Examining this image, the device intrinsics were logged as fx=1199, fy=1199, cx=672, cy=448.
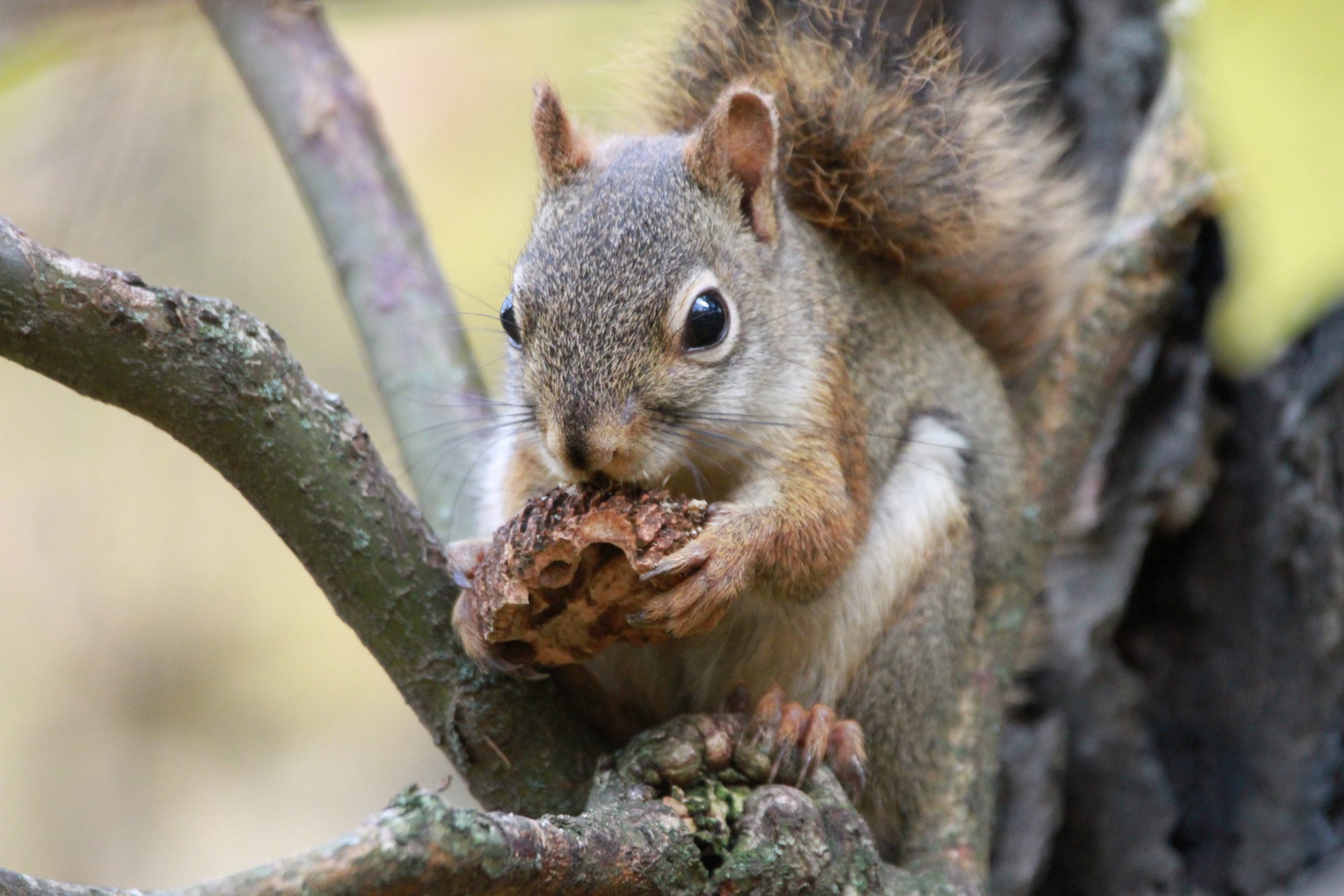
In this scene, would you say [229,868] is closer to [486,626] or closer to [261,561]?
[261,561]

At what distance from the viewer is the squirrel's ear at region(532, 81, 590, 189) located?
6.50 ft

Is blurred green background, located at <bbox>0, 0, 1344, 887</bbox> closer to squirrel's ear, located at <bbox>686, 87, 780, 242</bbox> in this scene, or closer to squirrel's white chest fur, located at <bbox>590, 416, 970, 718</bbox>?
squirrel's ear, located at <bbox>686, 87, 780, 242</bbox>

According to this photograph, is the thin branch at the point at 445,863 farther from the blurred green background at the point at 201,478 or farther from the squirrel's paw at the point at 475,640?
the blurred green background at the point at 201,478

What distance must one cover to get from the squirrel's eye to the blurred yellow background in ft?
4.23

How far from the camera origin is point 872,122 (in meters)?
2.25

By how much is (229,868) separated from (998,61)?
338 cm

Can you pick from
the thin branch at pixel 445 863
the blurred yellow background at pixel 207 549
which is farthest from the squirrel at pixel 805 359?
the blurred yellow background at pixel 207 549

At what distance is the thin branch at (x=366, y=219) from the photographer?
91.4 inches

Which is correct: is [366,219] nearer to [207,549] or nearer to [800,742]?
[800,742]

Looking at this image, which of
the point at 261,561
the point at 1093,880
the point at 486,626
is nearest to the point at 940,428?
the point at 486,626

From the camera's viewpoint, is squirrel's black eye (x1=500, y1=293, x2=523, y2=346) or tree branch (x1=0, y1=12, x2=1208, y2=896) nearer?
tree branch (x1=0, y1=12, x2=1208, y2=896)

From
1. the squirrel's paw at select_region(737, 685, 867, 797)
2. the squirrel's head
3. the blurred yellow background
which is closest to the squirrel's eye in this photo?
the squirrel's head

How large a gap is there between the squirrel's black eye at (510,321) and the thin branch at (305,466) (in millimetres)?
341

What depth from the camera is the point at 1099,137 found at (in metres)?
2.97
